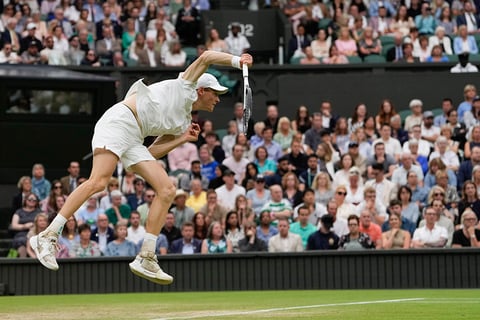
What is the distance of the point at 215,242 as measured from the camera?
62.8 feet

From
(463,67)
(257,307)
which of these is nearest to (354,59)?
(463,67)

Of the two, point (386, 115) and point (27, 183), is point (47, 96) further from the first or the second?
point (386, 115)

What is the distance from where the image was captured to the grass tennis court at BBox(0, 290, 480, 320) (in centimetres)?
1130

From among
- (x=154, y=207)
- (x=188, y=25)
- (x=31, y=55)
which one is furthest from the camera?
(x=188, y=25)

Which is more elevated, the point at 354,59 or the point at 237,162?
the point at 354,59

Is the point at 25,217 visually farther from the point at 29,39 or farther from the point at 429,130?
the point at 429,130

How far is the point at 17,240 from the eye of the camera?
776 inches

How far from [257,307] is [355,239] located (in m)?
6.30

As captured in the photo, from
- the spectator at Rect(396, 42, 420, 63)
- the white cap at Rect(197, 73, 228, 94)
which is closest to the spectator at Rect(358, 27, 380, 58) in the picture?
the spectator at Rect(396, 42, 420, 63)

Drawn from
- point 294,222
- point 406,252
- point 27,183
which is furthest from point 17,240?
point 406,252

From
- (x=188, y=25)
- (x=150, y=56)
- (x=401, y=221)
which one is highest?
(x=188, y=25)

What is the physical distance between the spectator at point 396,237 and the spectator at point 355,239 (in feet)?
0.76

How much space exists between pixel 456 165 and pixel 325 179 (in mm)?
Answer: 2547

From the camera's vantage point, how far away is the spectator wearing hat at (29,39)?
25531mm
